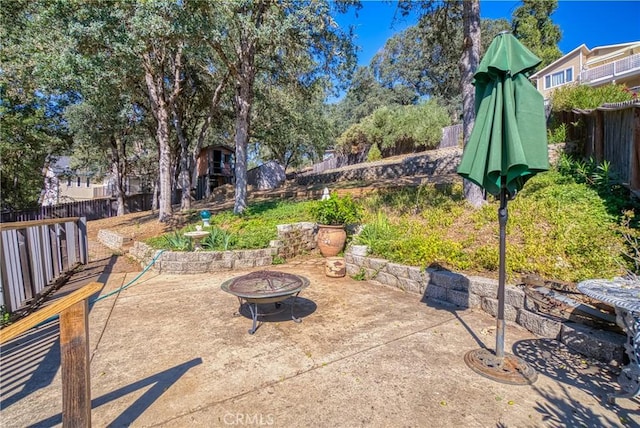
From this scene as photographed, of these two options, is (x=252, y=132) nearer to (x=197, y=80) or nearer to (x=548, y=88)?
(x=197, y=80)

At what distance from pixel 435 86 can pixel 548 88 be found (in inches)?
393

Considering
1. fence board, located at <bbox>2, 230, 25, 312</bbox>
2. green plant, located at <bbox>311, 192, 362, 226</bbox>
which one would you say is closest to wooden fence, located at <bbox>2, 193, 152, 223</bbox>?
fence board, located at <bbox>2, 230, 25, 312</bbox>

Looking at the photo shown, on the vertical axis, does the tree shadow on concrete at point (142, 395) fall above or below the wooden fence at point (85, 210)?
below

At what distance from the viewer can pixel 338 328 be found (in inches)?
142

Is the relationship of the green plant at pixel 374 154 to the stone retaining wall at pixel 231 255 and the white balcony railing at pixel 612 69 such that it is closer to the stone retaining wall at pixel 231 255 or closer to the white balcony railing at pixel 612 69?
the stone retaining wall at pixel 231 255

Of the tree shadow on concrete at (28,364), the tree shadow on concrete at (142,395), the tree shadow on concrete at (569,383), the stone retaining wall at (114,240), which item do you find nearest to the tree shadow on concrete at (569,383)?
the tree shadow on concrete at (569,383)

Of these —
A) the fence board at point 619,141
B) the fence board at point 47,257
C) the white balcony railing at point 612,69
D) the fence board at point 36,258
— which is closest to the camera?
the fence board at point 36,258

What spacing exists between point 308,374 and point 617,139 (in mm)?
7019

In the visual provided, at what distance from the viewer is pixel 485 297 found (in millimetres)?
3904

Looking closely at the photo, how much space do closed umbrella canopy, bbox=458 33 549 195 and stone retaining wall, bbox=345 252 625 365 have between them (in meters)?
1.63

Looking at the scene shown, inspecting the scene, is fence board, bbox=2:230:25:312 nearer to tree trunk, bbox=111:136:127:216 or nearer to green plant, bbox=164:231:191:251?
green plant, bbox=164:231:191:251

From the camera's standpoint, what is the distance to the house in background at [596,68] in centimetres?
1831

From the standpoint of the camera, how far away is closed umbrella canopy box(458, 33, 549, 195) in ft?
7.90

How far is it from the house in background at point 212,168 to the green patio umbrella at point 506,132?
Answer: 72.2 ft
